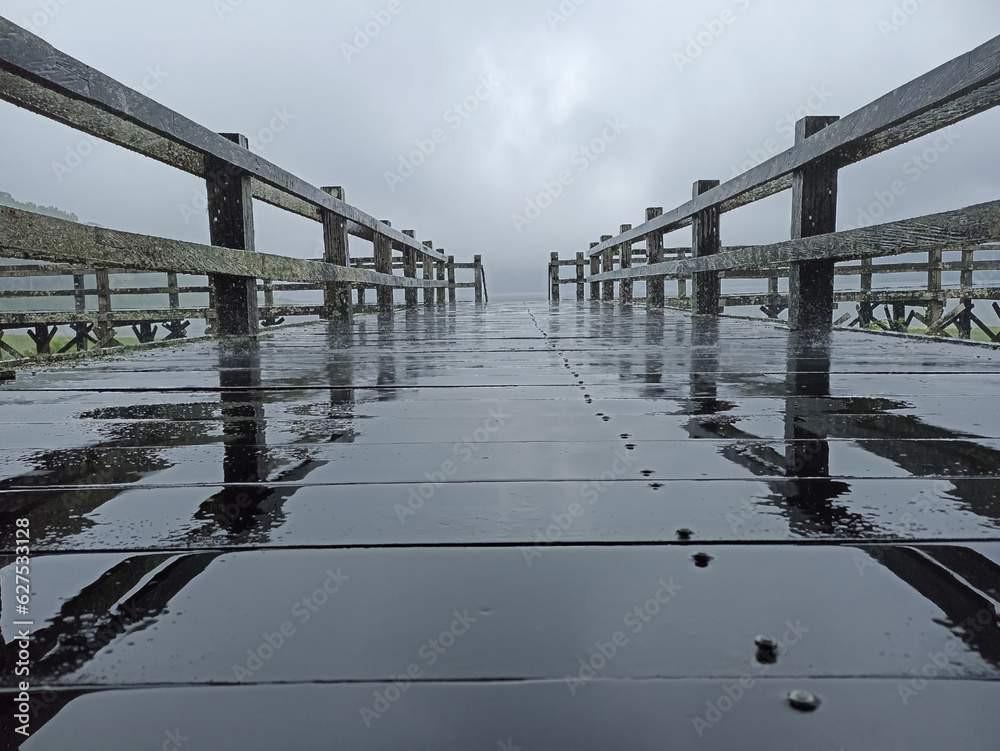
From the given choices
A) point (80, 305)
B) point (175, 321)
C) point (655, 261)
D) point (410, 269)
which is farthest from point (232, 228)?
point (175, 321)

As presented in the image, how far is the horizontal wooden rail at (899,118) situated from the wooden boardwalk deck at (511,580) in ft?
5.27

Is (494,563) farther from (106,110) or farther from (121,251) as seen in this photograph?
(106,110)

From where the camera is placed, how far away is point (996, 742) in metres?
0.56

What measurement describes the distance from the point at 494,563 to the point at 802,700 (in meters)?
0.39

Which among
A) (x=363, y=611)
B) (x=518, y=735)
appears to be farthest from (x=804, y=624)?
(x=363, y=611)

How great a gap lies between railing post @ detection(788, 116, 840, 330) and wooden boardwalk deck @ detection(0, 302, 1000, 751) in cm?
283

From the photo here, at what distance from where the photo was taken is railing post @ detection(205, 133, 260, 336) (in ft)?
13.6

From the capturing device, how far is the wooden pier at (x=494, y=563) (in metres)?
0.61

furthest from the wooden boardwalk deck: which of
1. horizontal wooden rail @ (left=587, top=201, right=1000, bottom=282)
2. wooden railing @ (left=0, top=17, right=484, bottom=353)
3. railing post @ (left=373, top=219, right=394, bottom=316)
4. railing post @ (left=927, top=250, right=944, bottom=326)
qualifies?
railing post @ (left=927, top=250, right=944, bottom=326)

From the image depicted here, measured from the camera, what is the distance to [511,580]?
838 millimetres

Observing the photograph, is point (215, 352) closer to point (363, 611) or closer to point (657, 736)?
point (363, 611)

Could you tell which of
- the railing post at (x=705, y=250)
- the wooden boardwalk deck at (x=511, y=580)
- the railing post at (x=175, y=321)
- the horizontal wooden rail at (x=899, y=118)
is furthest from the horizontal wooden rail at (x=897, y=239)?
the railing post at (x=175, y=321)

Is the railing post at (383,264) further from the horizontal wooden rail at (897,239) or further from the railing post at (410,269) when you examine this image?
the horizontal wooden rail at (897,239)

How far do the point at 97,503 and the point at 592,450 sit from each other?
0.92 m
